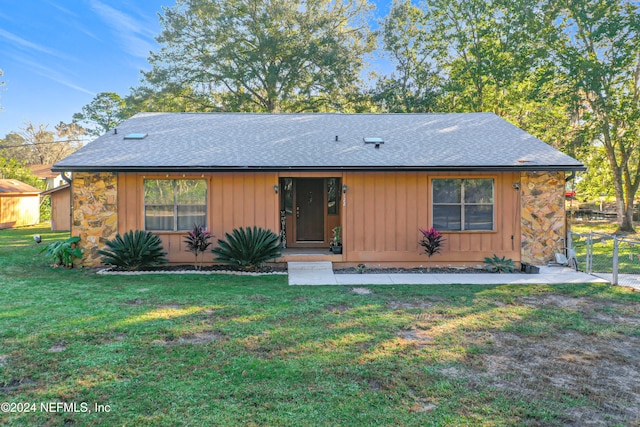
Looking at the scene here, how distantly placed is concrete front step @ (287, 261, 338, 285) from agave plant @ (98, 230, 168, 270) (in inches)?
112

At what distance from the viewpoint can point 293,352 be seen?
3918 millimetres

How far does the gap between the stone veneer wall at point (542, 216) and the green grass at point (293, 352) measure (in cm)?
225

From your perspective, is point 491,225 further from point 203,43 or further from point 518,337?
point 203,43

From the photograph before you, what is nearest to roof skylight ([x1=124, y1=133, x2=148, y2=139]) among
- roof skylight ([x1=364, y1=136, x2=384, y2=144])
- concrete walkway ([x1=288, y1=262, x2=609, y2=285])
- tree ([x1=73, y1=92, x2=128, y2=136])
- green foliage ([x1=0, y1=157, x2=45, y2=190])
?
concrete walkway ([x1=288, y1=262, x2=609, y2=285])

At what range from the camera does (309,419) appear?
273 centimetres

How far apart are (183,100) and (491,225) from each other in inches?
777

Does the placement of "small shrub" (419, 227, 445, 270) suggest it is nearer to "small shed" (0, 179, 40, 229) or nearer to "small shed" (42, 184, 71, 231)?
"small shed" (42, 184, 71, 231)

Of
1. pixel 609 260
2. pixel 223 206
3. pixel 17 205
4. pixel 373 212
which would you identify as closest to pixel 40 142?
pixel 17 205

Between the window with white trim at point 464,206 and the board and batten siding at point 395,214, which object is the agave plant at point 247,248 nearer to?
the board and batten siding at point 395,214

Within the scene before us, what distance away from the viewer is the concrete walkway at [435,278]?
7.53 metres

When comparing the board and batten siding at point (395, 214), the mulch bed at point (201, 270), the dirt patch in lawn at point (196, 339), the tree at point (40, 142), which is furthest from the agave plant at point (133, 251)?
the tree at point (40, 142)

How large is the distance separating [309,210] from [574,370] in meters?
8.28

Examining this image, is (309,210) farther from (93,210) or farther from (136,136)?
(93,210)

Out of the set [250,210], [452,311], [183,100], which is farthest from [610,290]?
[183,100]
